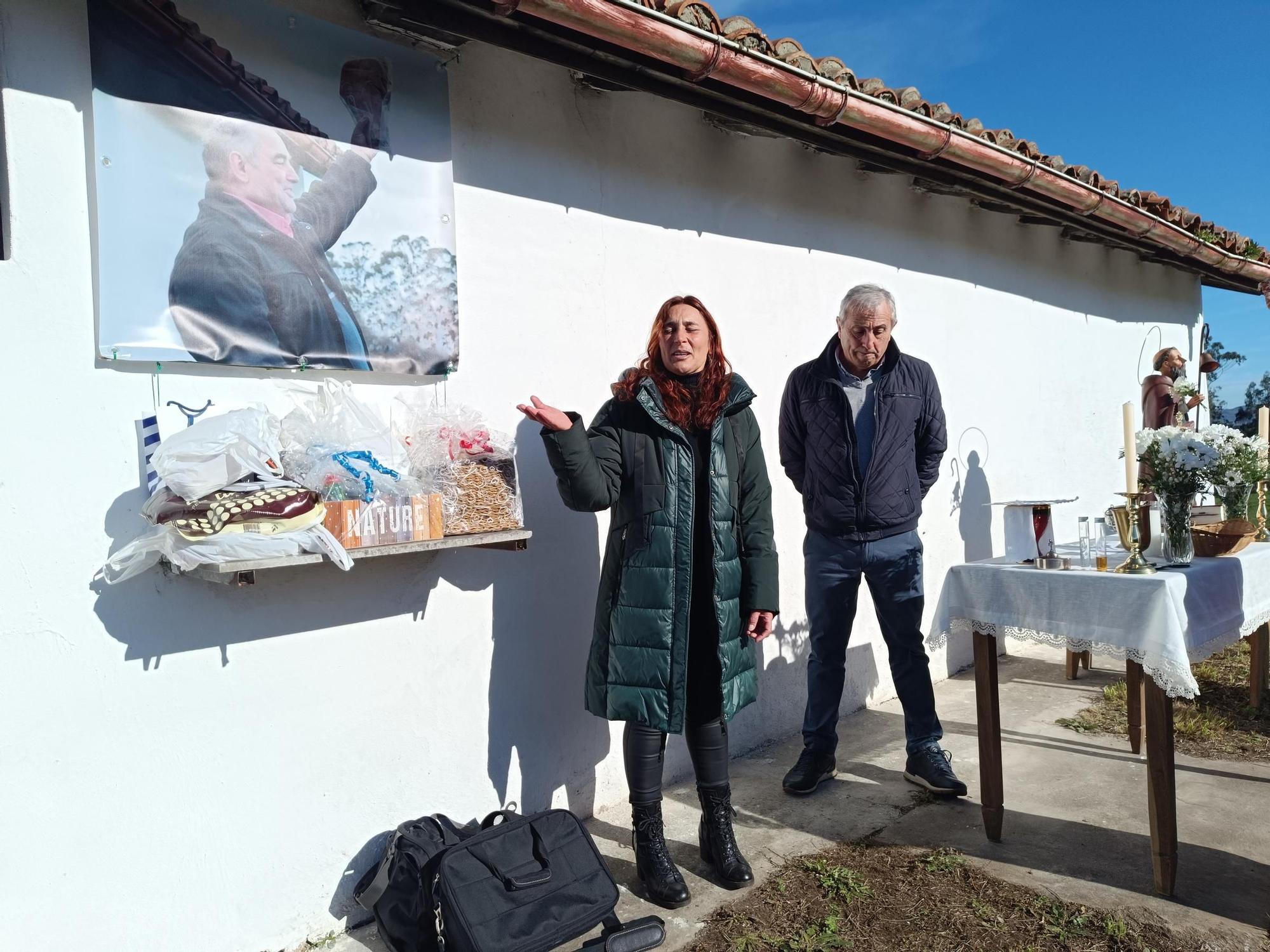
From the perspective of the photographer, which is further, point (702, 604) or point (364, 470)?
point (702, 604)

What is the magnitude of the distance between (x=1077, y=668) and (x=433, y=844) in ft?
14.2

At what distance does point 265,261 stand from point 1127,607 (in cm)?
290

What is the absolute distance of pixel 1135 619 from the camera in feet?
8.70

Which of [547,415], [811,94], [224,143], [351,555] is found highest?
[811,94]

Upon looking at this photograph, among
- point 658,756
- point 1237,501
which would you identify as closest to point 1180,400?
point 1237,501

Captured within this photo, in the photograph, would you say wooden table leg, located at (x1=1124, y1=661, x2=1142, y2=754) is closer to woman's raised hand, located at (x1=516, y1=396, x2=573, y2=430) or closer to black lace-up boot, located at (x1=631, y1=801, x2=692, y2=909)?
black lace-up boot, located at (x1=631, y1=801, x2=692, y2=909)

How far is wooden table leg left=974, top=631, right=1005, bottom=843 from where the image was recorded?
3057 mm

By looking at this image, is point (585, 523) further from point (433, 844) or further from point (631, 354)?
point (433, 844)

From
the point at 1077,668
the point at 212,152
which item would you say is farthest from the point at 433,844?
the point at 1077,668

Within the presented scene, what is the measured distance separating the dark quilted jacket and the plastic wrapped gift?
1.56 feet

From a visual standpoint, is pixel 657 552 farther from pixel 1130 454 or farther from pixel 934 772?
pixel 934 772

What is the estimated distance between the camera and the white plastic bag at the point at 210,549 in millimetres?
2131

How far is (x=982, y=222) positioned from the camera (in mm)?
5723

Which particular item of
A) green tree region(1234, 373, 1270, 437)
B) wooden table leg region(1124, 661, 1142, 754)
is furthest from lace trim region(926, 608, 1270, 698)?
green tree region(1234, 373, 1270, 437)
